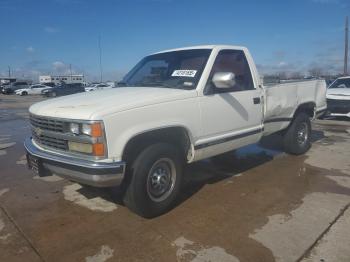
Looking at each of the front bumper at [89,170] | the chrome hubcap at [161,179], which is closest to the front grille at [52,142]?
the front bumper at [89,170]

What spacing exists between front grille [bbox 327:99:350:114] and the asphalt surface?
6.45 metres

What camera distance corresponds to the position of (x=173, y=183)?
4.24 metres

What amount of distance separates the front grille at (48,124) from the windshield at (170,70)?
1.45 meters

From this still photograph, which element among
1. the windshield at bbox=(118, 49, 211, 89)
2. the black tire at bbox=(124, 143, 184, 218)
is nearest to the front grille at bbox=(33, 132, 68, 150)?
the black tire at bbox=(124, 143, 184, 218)

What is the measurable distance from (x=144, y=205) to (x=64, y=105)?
56.6 inches

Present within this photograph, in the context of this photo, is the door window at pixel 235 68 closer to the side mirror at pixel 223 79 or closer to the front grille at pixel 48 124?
the side mirror at pixel 223 79

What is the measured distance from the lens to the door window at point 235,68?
4.64 meters

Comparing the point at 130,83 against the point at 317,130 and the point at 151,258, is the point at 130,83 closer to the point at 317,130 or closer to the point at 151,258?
the point at 151,258

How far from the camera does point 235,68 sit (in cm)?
513

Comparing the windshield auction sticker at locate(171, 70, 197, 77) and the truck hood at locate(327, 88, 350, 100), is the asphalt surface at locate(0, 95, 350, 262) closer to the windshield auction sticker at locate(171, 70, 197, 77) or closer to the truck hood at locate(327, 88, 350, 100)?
the windshield auction sticker at locate(171, 70, 197, 77)

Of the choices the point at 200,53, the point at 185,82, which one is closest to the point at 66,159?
the point at 185,82

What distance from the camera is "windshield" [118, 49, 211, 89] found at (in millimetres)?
4484

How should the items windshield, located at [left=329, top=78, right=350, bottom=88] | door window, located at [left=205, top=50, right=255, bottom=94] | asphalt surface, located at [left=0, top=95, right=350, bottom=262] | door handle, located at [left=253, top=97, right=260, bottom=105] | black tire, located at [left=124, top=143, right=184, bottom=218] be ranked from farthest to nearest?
windshield, located at [left=329, top=78, right=350, bottom=88]
door handle, located at [left=253, top=97, right=260, bottom=105]
door window, located at [left=205, top=50, right=255, bottom=94]
black tire, located at [left=124, top=143, right=184, bottom=218]
asphalt surface, located at [left=0, top=95, right=350, bottom=262]

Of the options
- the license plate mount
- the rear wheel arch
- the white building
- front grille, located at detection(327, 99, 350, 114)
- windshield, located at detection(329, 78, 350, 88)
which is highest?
the white building
